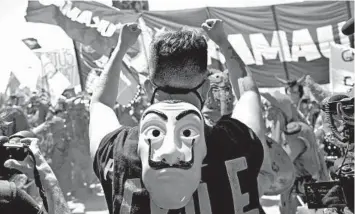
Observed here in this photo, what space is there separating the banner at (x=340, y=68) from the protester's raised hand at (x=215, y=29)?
354 inches

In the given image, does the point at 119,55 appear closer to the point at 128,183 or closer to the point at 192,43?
the point at 192,43

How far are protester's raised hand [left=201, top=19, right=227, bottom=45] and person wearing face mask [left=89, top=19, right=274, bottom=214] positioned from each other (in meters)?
0.16

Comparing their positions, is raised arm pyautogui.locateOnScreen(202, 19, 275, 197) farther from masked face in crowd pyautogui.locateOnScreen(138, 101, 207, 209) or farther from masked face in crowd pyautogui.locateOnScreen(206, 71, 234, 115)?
masked face in crowd pyautogui.locateOnScreen(206, 71, 234, 115)

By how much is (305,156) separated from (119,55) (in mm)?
3286

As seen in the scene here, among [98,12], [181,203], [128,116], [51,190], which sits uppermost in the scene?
[98,12]

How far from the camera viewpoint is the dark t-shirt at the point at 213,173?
1.29m

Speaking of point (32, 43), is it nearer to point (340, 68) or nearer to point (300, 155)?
point (340, 68)

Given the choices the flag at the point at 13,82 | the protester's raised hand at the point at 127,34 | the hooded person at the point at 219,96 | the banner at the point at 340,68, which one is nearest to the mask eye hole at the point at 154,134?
the protester's raised hand at the point at 127,34

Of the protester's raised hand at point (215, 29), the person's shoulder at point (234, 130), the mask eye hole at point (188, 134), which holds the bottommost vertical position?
the person's shoulder at point (234, 130)

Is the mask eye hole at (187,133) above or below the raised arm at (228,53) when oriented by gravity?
below

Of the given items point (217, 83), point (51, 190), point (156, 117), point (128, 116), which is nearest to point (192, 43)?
point (156, 117)

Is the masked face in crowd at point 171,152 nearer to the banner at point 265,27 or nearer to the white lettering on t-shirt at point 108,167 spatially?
the white lettering on t-shirt at point 108,167

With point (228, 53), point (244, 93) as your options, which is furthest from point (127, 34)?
point (244, 93)

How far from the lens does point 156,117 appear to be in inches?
48.7
